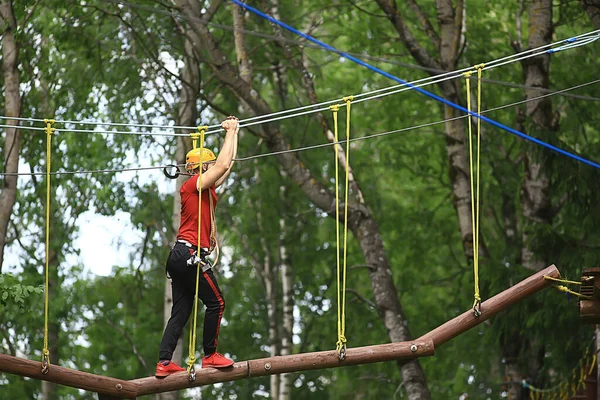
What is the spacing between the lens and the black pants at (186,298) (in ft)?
22.6

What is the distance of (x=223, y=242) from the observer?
22828 millimetres

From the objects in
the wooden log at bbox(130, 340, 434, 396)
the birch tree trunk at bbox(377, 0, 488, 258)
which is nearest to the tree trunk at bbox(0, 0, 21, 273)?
the birch tree trunk at bbox(377, 0, 488, 258)

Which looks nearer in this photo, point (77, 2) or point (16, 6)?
point (16, 6)

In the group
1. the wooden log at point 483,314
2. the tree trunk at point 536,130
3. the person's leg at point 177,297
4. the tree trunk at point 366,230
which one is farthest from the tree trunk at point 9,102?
the wooden log at point 483,314

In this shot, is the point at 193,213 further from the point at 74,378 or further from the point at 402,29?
the point at 402,29

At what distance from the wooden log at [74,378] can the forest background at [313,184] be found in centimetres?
179

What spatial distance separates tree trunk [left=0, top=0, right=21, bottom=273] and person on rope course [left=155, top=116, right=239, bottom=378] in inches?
185

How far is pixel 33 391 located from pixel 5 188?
1110 centimetres

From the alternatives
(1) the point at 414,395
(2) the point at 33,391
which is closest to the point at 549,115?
(1) the point at 414,395

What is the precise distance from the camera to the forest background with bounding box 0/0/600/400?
12227mm

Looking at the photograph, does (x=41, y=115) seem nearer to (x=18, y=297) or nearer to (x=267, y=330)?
(x=267, y=330)

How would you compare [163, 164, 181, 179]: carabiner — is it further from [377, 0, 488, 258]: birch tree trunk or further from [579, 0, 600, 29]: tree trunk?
[377, 0, 488, 258]: birch tree trunk

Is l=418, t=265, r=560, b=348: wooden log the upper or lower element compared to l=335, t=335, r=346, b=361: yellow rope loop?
upper

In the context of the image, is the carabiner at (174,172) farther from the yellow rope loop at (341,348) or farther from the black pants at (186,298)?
the yellow rope loop at (341,348)
